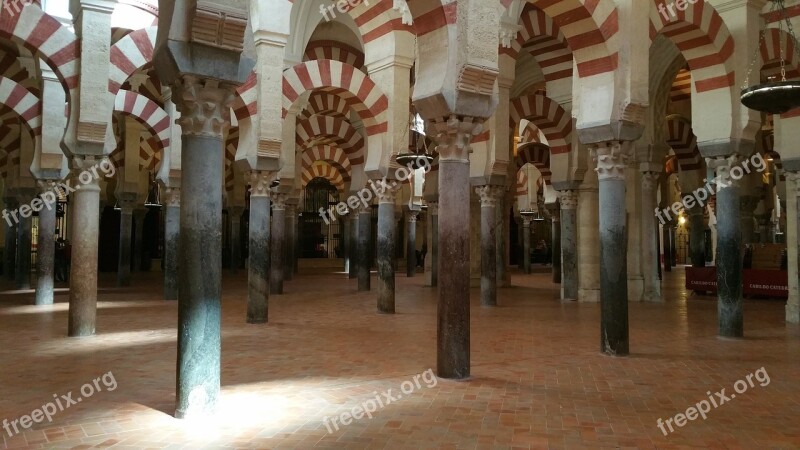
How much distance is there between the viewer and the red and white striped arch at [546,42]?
9.80 m

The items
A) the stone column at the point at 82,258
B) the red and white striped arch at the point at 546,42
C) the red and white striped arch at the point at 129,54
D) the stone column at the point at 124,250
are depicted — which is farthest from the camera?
the stone column at the point at 124,250

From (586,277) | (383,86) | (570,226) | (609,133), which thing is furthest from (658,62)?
(609,133)

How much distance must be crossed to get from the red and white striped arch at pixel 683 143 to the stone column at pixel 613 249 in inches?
376

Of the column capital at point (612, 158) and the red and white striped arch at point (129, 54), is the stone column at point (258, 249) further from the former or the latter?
the column capital at point (612, 158)

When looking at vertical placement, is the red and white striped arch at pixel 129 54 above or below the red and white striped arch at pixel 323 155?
below

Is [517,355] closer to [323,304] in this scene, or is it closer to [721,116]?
[721,116]

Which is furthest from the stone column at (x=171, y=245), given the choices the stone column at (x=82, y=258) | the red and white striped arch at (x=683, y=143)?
the red and white striped arch at (x=683, y=143)

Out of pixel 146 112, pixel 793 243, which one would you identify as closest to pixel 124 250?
pixel 146 112

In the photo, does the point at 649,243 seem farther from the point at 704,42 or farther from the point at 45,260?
the point at 45,260

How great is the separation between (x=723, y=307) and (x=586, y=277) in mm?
3618

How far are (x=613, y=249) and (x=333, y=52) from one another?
35.2 ft

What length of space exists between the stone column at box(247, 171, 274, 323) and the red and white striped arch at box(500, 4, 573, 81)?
4.70 m

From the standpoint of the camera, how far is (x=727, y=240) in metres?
6.57

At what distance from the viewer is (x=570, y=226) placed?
1018cm
